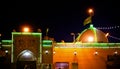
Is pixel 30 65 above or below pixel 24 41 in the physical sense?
below

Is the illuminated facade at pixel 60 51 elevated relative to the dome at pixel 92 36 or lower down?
lower down

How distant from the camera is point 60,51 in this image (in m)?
44.4

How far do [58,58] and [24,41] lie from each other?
18.6 ft

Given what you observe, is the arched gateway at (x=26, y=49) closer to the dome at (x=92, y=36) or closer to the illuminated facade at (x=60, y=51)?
the illuminated facade at (x=60, y=51)

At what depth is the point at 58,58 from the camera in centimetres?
4425

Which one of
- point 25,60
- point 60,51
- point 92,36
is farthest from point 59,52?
point 92,36

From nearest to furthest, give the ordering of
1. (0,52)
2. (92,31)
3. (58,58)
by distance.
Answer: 1. (0,52)
2. (58,58)
3. (92,31)

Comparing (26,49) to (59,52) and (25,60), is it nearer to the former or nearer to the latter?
(25,60)

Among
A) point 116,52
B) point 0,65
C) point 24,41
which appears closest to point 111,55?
point 116,52

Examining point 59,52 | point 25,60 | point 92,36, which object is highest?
point 92,36

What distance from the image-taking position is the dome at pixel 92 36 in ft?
154

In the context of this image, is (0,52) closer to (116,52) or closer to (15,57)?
(15,57)

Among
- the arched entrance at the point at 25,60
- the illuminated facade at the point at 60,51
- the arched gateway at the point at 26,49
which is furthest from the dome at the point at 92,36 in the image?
the arched entrance at the point at 25,60

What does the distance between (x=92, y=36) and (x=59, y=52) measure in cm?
622
